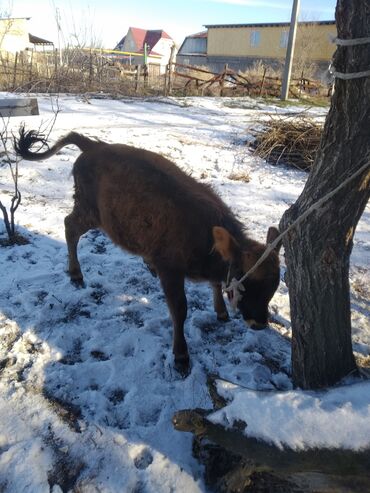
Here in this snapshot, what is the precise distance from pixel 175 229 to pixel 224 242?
21.1 inches

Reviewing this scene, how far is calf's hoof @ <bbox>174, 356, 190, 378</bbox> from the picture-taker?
9.50 ft

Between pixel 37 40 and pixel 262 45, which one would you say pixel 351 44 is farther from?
pixel 37 40

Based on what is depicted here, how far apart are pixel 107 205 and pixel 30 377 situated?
1611mm

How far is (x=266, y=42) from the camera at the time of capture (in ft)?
146

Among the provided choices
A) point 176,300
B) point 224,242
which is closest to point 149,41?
point 176,300

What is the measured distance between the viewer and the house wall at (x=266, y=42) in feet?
126

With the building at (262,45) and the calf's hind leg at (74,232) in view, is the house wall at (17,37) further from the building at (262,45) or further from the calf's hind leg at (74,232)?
the calf's hind leg at (74,232)

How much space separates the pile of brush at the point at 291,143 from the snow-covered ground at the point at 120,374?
116 inches

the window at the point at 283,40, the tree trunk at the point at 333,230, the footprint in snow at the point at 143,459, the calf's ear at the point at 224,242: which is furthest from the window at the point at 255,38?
the footprint in snow at the point at 143,459

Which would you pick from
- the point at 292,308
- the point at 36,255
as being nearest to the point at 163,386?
the point at 292,308

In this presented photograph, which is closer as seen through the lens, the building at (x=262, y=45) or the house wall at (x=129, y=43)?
the building at (x=262, y=45)

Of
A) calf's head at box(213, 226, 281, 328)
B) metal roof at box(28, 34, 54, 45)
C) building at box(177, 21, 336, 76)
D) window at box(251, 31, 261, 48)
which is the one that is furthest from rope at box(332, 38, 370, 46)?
metal roof at box(28, 34, 54, 45)

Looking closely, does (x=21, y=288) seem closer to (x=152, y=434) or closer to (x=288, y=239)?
(x=152, y=434)

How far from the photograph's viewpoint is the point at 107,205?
355 centimetres
